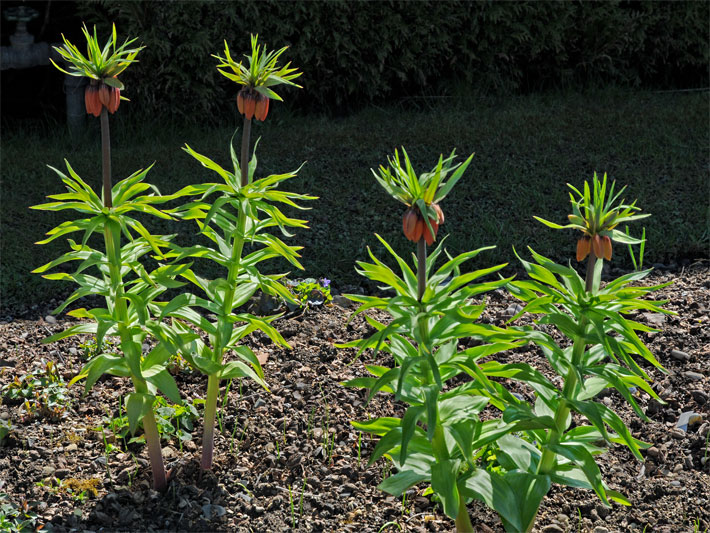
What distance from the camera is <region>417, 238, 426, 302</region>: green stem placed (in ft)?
6.41

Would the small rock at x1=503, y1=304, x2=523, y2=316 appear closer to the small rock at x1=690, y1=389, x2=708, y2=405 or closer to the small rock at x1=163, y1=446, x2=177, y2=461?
the small rock at x1=690, y1=389, x2=708, y2=405

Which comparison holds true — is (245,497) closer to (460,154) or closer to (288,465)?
(288,465)

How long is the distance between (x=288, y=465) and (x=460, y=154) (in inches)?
145

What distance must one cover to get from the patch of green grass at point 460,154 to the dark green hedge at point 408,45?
1.00 ft

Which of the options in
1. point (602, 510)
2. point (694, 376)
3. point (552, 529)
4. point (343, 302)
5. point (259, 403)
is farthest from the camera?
point (343, 302)

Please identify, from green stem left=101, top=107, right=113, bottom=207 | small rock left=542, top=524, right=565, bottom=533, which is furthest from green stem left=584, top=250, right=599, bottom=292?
green stem left=101, top=107, right=113, bottom=207

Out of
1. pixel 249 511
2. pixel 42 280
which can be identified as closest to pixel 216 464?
pixel 249 511

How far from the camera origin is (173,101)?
6645mm

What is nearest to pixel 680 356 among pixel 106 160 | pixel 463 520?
pixel 463 520

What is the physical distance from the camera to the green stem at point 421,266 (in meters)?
1.95

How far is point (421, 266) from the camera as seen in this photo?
1981 mm

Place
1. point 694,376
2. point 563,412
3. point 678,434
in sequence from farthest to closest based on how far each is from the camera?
point 694,376
point 678,434
point 563,412

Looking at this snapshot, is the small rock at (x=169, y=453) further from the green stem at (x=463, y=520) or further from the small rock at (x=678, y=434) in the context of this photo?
the small rock at (x=678, y=434)

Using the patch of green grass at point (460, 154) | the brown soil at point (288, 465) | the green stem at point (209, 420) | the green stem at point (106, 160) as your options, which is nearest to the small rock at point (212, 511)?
the brown soil at point (288, 465)
